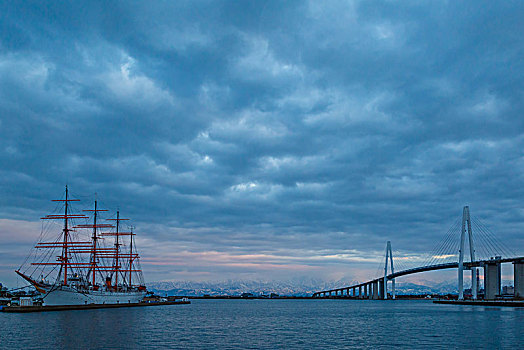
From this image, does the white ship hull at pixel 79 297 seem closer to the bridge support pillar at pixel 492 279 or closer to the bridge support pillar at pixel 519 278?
the bridge support pillar at pixel 492 279

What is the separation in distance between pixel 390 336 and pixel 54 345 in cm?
2786

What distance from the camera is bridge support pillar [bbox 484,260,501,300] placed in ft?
367

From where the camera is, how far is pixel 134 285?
139125mm

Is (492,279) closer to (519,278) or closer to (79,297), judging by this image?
(519,278)

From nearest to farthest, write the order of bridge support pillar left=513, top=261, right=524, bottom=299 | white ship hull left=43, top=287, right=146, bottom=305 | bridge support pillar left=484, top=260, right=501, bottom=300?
1. white ship hull left=43, top=287, right=146, bottom=305
2. bridge support pillar left=513, top=261, right=524, bottom=299
3. bridge support pillar left=484, top=260, right=501, bottom=300

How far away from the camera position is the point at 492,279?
11356 centimetres

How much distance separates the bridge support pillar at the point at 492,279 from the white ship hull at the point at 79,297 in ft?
271

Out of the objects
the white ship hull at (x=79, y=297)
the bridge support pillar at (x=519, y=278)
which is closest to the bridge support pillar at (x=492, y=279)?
the bridge support pillar at (x=519, y=278)

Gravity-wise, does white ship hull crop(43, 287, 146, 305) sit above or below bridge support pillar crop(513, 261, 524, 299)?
below

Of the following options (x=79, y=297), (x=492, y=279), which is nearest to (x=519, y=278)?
(x=492, y=279)

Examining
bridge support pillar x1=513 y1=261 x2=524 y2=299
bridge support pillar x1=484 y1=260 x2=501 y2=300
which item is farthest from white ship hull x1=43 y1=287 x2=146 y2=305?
bridge support pillar x1=513 y1=261 x2=524 y2=299

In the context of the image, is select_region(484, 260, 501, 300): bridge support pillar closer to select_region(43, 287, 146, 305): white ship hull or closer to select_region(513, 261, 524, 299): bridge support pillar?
select_region(513, 261, 524, 299): bridge support pillar

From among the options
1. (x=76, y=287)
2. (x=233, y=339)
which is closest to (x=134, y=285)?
(x=76, y=287)

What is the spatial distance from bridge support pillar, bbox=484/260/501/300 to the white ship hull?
271 ft
